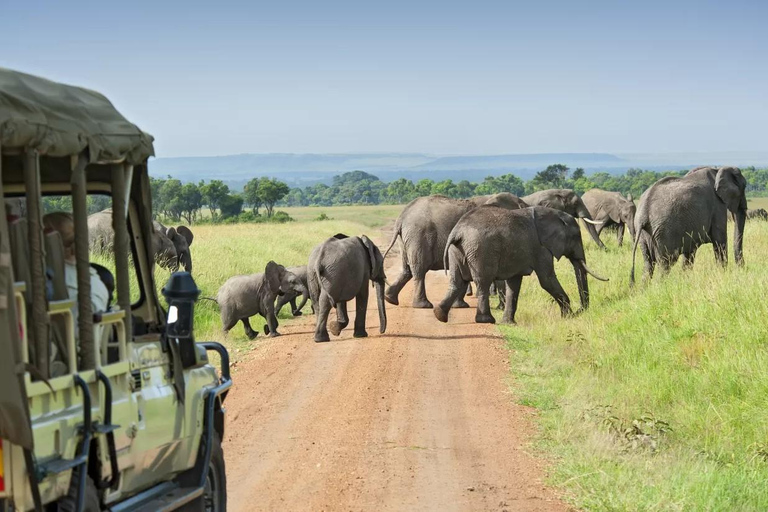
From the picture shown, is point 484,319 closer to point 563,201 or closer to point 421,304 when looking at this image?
point 421,304

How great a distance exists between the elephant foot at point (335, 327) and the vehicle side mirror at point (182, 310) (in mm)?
9344

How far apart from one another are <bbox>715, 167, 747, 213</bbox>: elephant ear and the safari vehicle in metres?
16.4

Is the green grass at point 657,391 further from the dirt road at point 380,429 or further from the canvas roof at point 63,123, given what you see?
the canvas roof at point 63,123

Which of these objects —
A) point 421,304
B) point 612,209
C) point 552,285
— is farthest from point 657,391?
point 612,209

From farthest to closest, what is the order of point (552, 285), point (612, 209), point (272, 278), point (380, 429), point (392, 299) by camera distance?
point (612, 209) < point (392, 299) < point (552, 285) < point (272, 278) < point (380, 429)

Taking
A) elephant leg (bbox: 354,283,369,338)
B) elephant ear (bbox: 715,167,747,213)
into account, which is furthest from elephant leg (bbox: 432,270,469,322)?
elephant ear (bbox: 715,167,747,213)

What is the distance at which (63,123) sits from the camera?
464 cm

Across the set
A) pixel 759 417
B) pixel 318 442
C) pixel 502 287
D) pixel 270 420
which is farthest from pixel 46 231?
pixel 502 287

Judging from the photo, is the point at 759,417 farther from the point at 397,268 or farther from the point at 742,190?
the point at 397,268

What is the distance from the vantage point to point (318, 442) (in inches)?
353

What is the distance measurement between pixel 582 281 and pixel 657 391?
705 centimetres

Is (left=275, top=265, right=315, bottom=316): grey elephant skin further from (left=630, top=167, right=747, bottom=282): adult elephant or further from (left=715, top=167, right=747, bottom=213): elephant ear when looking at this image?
(left=715, top=167, right=747, bottom=213): elephant ear

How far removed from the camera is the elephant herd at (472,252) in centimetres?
1541

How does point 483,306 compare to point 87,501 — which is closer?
point 87,501
